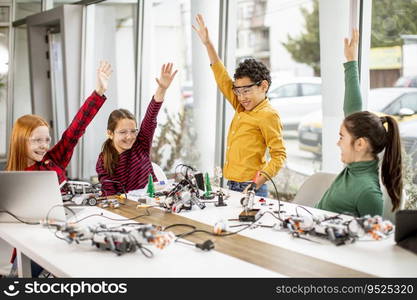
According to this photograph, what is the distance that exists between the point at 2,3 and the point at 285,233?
8220 millimetres

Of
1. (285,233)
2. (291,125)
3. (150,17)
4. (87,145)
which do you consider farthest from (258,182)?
(87,145)

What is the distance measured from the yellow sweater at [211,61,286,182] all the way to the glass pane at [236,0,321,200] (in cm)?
127

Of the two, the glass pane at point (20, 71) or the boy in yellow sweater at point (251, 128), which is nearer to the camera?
the boy in yellow sweater at point (251, 128)

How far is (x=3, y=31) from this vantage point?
907 cm

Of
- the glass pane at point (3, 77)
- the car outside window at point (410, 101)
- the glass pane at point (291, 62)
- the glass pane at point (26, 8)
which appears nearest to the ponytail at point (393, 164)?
the car outside window at point (410, 101)

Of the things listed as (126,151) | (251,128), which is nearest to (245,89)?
(251,128)

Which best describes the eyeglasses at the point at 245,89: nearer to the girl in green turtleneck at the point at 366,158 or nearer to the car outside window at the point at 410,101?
the girl in green turtleneck at the point at 366,158

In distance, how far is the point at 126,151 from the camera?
326cm

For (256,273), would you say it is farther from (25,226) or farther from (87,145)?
(87,145)

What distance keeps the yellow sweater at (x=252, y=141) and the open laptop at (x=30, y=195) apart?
1236mm

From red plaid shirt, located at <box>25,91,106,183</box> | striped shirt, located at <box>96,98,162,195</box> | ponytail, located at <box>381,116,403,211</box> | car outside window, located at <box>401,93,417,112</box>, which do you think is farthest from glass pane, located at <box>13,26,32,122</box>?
ponytail, located at <box>381,116,403,211</box>

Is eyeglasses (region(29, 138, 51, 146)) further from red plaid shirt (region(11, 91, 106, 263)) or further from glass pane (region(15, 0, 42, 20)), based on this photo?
glass pane (region(15, 0, 42, 20))

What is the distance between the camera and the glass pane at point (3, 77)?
9000 mm

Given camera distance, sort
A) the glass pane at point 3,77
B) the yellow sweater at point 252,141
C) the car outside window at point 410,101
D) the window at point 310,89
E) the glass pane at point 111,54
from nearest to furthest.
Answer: the yellow sweater at point 252,141
the car outside window at point 410,101
the window at point 310,89
the glass pane at point 111,54
the glass pane at point 3,77
